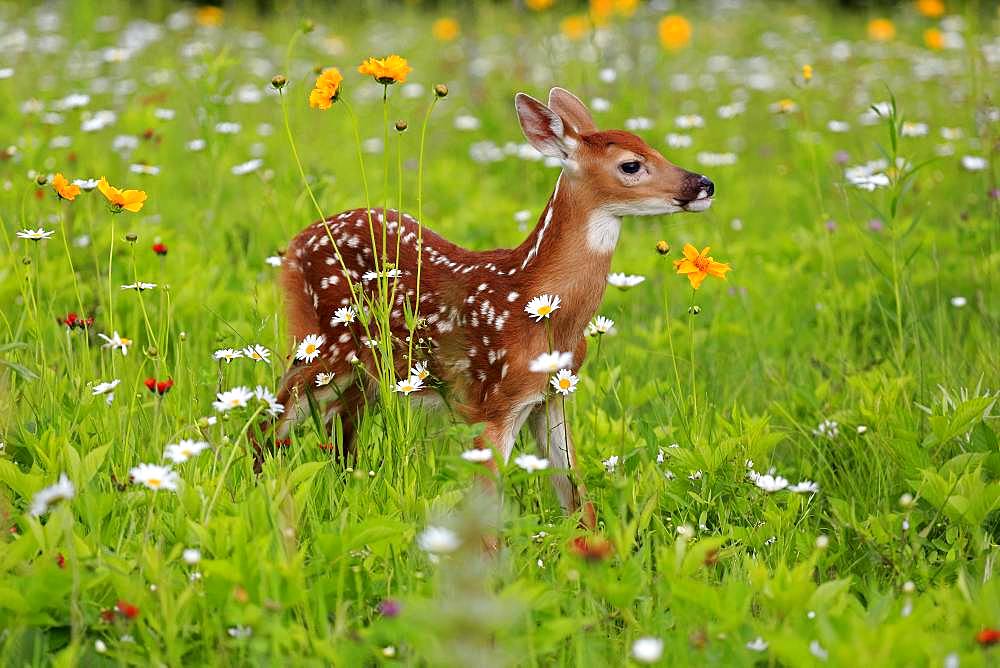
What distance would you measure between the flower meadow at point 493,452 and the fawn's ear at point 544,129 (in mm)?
391

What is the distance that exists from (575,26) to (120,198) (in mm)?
8368

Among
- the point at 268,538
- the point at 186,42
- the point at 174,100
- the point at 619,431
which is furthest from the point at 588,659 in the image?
the point at 186,42

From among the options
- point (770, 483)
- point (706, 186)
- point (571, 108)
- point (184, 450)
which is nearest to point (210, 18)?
point (571, 108)

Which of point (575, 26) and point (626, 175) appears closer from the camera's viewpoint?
point (626, 175)

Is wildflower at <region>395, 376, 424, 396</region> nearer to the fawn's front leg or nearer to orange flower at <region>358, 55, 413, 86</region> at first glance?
the fawn's front leg

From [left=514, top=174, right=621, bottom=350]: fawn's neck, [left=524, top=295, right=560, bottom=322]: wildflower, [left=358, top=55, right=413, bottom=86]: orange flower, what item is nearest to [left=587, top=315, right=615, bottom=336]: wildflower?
[left=514, top=174, right=621, bottom=350]: fawn's neck

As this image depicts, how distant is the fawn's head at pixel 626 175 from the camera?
3.44m

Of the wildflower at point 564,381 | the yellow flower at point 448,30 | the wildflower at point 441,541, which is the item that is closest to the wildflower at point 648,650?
the wildflower at point 441,541

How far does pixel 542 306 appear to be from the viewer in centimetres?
334

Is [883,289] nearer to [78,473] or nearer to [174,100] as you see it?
[78,473]

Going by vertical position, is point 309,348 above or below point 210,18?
above

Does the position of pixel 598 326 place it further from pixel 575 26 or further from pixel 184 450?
pixel 575 26

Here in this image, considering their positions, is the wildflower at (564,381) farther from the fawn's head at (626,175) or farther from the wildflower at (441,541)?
the wildflower at (441,541)

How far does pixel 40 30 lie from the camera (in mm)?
11375
